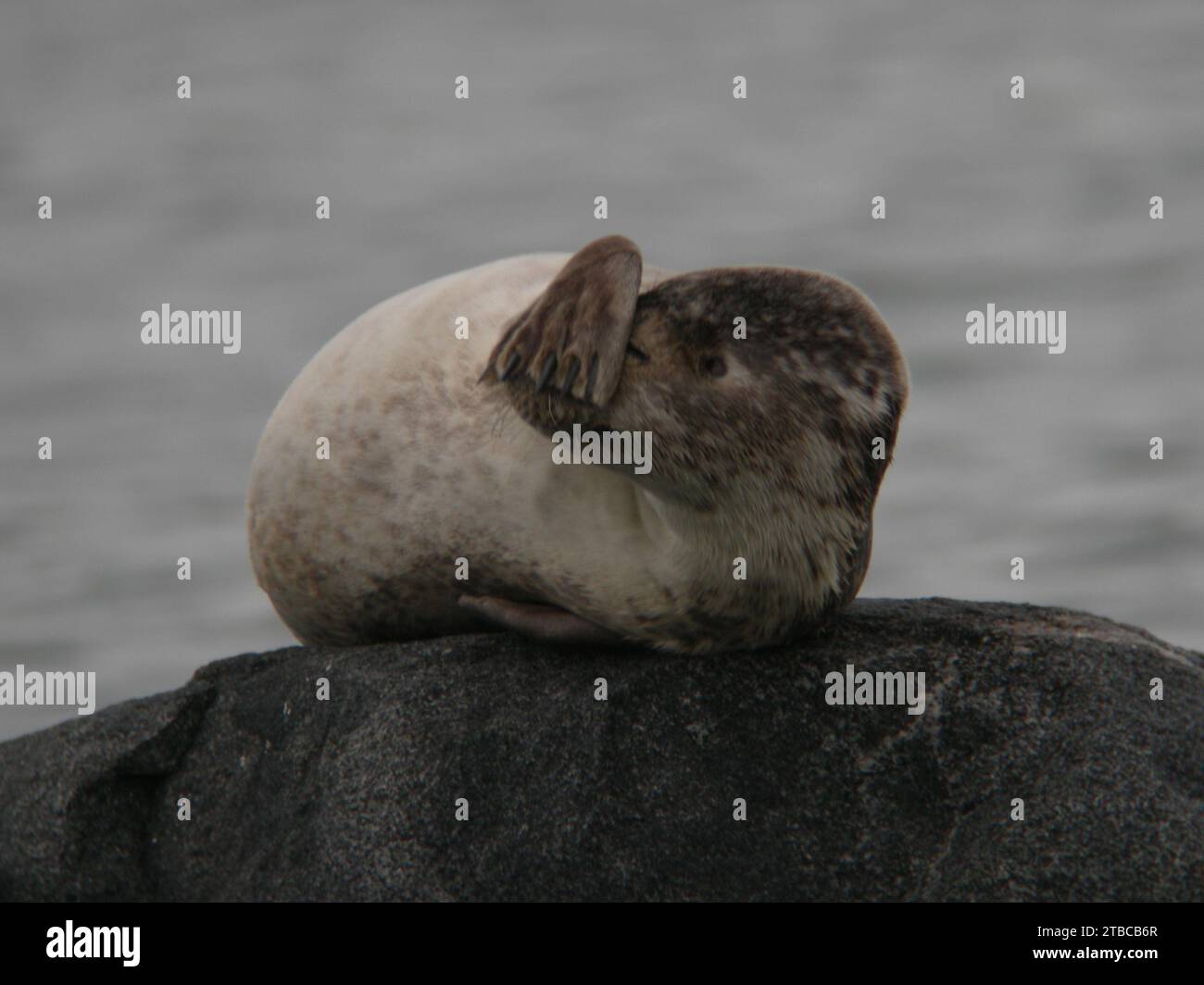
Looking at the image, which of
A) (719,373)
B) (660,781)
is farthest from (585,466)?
(660,781)

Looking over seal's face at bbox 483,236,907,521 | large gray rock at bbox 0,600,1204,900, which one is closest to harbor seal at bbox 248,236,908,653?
seal's face at bbox 483,236,907,521

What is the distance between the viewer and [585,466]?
20.7ft

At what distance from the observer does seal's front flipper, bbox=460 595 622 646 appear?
6316mm

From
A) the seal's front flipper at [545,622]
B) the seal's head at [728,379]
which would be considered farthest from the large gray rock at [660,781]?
the seal's head at [728,379]

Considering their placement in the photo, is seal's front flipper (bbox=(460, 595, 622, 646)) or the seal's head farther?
seal's front flipper (bbox=(460, 595, 622, 646))

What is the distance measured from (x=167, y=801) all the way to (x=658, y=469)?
2168 millimetres

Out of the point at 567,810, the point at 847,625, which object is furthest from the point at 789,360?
the point at 567,810

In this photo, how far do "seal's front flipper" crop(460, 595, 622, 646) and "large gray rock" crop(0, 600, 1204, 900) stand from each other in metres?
0.08

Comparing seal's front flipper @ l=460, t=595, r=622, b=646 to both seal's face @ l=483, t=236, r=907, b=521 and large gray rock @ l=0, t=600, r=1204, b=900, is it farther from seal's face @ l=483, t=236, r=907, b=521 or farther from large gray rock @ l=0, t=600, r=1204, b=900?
seal's face @ l=483, t=236, r=907, b=521

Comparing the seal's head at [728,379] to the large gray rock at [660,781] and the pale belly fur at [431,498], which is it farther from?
the large gray rock at [660,781]

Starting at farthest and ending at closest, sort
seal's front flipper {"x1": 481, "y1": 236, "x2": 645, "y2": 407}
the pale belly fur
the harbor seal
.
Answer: the pale belly fur
the harbor seal
seal's front flipper {"x1": 481, "y1": 236, "x2": 645, "y2": 407}

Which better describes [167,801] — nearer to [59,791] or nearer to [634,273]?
[59,791]

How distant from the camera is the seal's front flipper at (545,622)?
6316mm
